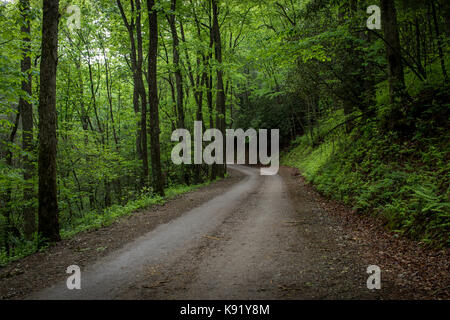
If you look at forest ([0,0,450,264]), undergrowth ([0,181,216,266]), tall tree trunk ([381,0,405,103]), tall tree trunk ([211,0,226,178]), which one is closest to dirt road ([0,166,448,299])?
undergrowth ([0,181,216,266])

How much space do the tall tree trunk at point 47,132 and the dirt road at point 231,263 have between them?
918 millimetres

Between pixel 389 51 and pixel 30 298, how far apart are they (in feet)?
38.1

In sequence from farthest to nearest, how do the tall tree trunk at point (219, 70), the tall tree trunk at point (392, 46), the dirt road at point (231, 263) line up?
1. the tall tree trunk at point (219, 70)
2. the tall tree trunk at point (392, 46)
3. the dirt road at point (231, 263)

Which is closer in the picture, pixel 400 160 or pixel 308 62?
pixel 400 160

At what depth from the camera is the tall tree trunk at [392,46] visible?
8.53m

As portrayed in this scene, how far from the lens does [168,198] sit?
12609mm

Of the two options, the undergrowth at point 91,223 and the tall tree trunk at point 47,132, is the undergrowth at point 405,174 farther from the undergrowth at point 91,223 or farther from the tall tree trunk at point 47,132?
the tall tree trunk at point 47,132

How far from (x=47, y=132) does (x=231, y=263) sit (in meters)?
6.11

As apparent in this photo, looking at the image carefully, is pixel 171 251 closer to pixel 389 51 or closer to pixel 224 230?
pixel 224 230

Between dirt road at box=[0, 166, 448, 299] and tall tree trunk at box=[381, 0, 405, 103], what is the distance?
5.12 metres

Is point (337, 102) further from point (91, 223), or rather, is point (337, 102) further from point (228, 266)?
point (91, 223)

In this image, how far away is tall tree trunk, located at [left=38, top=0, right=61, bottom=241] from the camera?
682 cm

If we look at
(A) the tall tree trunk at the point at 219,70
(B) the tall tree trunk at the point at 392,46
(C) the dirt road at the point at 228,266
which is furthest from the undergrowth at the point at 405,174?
(A) the tall tree trunk at the point at 219,70

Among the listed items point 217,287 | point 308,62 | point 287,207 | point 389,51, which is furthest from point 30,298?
point 308,62
